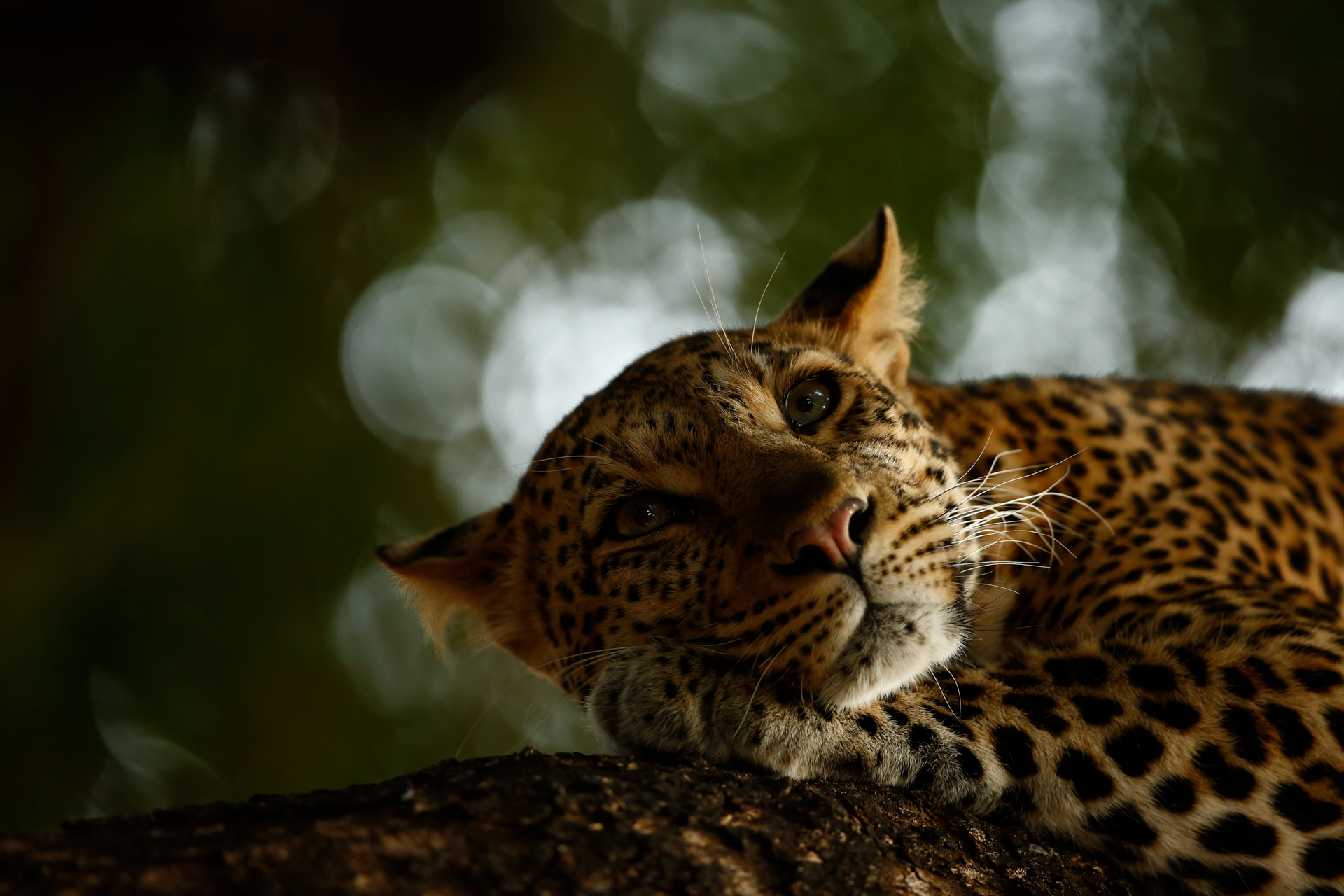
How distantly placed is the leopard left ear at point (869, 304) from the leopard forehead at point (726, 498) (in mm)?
322

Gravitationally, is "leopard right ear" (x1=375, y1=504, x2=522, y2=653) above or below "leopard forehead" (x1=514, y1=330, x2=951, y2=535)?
below

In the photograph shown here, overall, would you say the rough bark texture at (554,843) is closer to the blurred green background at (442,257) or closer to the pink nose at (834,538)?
the pink nose at (834,538)

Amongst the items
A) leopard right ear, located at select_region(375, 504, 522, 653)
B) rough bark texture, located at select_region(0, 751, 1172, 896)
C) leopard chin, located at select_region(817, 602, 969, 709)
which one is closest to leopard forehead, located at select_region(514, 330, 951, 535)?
leopard right ear, located at select_region(375, 504, 522, 653)

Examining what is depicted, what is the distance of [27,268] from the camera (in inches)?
269

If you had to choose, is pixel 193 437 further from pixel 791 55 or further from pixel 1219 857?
pixel 1219 857

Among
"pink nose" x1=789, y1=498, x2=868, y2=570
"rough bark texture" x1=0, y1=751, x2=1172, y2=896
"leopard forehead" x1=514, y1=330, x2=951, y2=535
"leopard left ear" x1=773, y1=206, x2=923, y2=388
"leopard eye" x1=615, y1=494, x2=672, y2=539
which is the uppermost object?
"leopard left ear" x1=773, y1=206, x2=923, y2=388

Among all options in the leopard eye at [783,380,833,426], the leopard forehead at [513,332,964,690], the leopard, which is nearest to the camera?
the leopard

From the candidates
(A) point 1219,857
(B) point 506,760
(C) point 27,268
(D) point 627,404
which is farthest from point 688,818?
(C) point 27,268

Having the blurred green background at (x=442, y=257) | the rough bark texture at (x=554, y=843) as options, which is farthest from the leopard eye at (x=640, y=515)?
the blurred green background at (x=442, y=257)

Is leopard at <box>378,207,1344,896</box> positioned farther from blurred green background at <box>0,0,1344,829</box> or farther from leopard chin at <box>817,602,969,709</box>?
blurred green background at <box>0,0,1344,829</box>

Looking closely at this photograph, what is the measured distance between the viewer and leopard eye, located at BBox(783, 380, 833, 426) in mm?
3928

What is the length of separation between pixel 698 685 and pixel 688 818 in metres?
0.80

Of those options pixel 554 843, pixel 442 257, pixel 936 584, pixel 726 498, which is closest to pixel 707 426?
pixel 726 498

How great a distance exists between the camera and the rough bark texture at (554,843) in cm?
182
